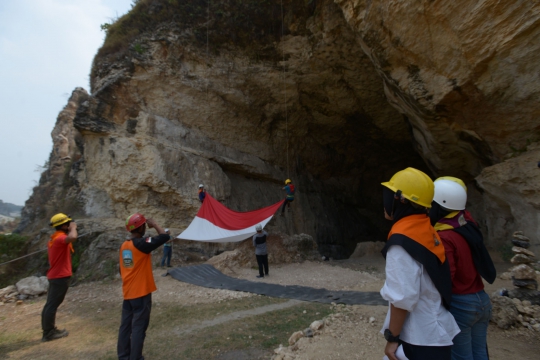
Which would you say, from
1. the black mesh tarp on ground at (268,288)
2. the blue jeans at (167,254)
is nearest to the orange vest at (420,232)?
the black mesh tarp on ground at (268,288)

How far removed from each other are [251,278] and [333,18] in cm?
830

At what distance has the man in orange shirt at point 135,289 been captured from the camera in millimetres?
3224

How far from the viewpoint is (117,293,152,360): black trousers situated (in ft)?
10.4

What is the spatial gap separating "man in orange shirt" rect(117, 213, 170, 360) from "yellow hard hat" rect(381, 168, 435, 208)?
8.27 ft

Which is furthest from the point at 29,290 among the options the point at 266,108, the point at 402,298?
the point at 266,108

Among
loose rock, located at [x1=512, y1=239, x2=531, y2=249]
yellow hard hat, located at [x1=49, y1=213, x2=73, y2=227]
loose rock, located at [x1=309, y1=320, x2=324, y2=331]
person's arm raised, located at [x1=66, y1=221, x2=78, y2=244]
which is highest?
yellow hard hat, located at [x1=49, y1=213, x2=73, y2=227]

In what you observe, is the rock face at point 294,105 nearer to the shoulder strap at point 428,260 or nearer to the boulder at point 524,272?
the boulder at point 524,272

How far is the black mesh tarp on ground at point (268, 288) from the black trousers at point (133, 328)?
3.07m

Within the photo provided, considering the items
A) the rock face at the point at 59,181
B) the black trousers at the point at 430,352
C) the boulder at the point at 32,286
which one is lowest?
the boulder at the point at 32,286

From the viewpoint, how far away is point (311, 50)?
457 inches

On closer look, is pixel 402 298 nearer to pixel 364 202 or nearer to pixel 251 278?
pixel 251 278

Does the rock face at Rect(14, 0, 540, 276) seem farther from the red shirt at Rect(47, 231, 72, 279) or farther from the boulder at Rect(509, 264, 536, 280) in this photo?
the red shirt at Rect(47, 231, 72, 279)

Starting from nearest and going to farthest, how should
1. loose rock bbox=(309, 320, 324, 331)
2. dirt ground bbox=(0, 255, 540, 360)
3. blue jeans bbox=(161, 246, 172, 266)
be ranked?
dirt ground bbox=(0, 255, 540, 360) → loose rock bbox=(309, 320, 324, 331) → blue jeans bbox=(161, 246, 172, 266)

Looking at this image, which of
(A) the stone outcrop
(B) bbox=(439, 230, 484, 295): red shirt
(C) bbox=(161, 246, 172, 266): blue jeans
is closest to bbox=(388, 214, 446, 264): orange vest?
(B) bbox=(439, 230, 484, 295): red shirt
